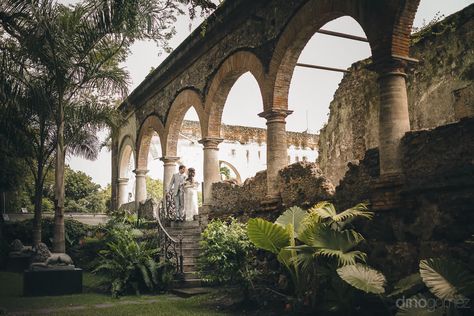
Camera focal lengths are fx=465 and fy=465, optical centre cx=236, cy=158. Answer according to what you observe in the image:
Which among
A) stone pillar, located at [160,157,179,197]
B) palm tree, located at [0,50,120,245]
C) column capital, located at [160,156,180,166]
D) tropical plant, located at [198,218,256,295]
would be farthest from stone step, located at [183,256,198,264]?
column capital, located at [160,156,180,166]

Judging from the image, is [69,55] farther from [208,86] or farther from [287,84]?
[287,84]

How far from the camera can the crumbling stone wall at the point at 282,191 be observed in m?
8.43

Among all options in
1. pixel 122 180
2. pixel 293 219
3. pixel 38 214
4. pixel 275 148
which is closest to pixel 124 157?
pixel 122 180

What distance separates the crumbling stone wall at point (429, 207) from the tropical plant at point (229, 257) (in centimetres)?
202

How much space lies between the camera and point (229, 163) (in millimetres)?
26516

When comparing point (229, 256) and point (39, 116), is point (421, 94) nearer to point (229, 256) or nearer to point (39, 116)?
point (229, 256)

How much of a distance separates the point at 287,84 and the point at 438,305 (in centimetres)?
566

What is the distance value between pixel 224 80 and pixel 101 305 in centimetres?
619

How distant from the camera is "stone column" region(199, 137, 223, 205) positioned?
12.3m

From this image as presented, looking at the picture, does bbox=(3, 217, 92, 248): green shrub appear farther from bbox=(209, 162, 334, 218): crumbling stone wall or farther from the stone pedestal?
bbox=(209, 162, 334, 218): crumbling stone wall

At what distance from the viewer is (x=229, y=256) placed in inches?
304

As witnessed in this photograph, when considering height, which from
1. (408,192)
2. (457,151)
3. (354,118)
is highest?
(354,118)

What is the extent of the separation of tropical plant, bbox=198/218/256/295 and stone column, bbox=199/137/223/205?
4.28 m

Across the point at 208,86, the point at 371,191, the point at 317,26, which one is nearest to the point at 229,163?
the point at 208,86
